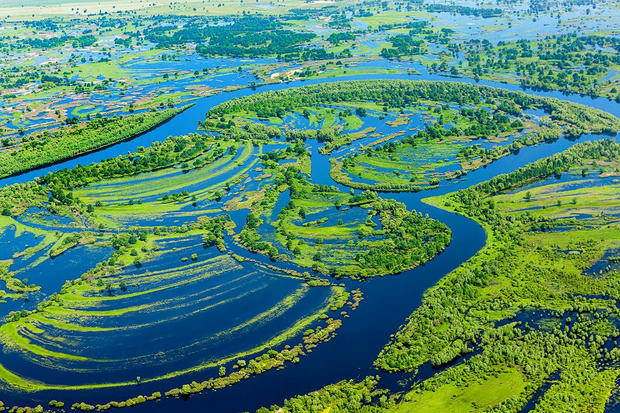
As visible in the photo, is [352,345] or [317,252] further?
[317,252]

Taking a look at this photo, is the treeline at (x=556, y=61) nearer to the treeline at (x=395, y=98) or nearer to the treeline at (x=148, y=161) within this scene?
the treeline at (x=395, y=98)

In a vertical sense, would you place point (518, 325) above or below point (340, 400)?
above

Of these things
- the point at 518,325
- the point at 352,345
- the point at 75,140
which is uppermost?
the point at 75,140

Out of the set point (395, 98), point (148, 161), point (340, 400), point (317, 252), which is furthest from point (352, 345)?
point (395, 98)

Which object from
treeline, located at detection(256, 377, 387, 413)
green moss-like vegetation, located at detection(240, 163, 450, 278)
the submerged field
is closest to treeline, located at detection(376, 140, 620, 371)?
the submerged field

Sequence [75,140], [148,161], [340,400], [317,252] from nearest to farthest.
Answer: [340,400]
[317,252]
[148,161]
[75,140]

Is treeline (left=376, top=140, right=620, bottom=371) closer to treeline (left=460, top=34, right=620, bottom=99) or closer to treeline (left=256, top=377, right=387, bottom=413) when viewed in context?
treeline (left=256, top=377, right=387, bottom=413)

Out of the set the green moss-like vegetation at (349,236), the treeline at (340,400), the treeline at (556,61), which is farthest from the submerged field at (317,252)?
the treeline at (556,61)

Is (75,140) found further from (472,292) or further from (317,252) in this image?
(472,292)

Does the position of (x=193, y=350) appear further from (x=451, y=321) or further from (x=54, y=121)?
(x=54, y=121)
